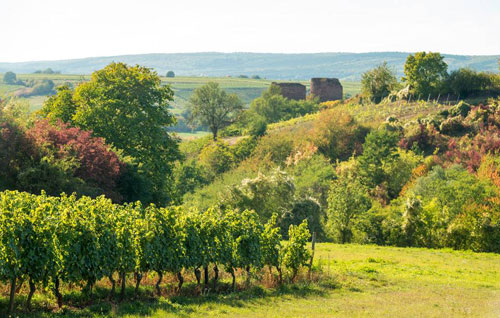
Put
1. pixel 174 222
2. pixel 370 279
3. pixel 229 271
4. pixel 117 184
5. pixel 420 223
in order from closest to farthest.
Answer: pixel 174 222, pixel 229 271, pixel 370 279, pixel 117 184, pixel 420 223

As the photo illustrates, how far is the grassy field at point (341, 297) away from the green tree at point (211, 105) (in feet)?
282

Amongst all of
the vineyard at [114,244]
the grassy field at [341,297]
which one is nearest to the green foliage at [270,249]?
the vineyard at [114,244]

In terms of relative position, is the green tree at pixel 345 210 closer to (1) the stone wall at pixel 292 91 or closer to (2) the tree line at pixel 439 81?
(2) the tree line at pixel 439 81

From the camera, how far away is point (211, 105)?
120 m

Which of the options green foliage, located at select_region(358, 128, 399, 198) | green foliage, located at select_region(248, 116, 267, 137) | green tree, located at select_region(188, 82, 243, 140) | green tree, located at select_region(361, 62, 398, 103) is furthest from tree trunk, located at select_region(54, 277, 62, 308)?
green tree, located at select_region(188, 82, 243, 140)

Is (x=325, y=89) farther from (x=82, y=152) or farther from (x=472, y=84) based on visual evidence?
(x=82, y=152)

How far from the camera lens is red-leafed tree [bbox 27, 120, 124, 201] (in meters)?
35.2

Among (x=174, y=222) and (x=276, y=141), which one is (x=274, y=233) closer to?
(x=174, y=222)

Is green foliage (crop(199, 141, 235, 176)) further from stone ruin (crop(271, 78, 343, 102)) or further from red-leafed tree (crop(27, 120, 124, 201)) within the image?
stone ruin (crop(271, 78, 343, 102))

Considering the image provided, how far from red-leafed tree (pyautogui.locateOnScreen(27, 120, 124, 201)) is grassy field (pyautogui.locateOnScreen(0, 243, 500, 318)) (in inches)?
552

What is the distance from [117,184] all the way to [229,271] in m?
18.3

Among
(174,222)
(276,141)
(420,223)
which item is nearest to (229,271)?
(174,222)

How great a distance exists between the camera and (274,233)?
2727cm

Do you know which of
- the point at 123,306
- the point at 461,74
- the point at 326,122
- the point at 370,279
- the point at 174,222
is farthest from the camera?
the point at 461,74
